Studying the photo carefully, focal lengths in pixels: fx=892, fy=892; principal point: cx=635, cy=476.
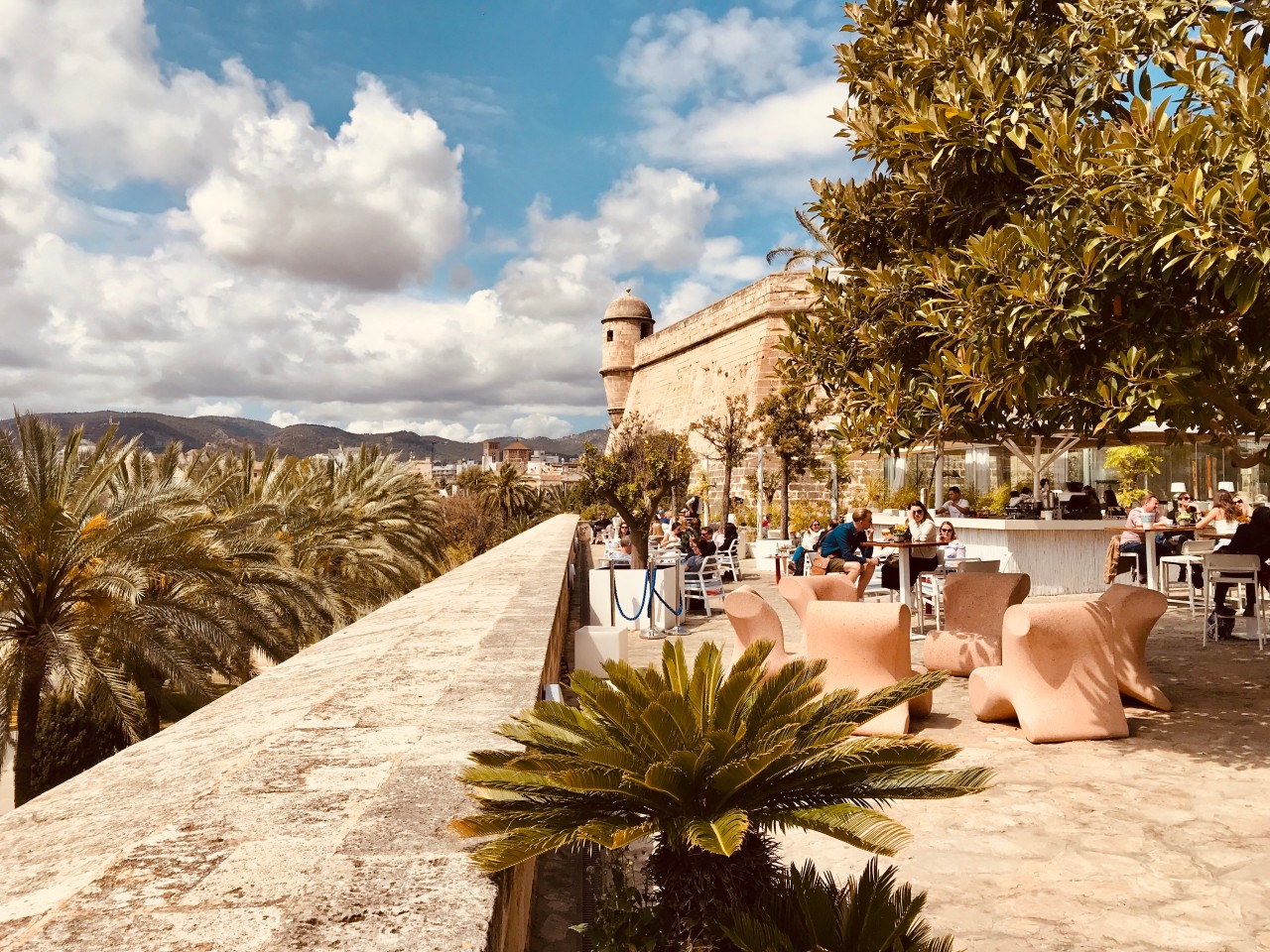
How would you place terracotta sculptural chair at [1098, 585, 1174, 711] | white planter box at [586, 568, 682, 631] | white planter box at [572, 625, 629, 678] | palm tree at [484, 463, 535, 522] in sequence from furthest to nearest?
palm tree at [484, 463, 535, 522] < white planter box at [586, 568, 682, 631] < white planter box at [572, 625, 629, 678] < terracotta sculptural chair at [1098, 585, 1174, 711]

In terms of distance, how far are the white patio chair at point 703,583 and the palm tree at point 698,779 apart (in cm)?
866

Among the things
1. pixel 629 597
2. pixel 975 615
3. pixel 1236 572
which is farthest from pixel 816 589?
pixel 1236 572

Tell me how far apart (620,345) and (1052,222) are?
38574mm

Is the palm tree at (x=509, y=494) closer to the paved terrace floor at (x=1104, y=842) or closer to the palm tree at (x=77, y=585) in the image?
the palm tree at (x=77, y=585)

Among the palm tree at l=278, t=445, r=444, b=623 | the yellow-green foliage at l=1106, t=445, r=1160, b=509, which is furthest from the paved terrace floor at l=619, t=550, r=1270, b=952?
the yellow-green foliage at l=1106, t=445, r=1160, b=509

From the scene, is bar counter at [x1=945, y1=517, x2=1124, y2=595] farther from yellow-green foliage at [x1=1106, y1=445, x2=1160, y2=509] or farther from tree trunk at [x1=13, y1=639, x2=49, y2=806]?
tree trunk at [x1=13, y1=639, x2=49, y2=806]

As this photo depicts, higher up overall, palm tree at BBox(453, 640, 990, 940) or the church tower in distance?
the church tower in distance

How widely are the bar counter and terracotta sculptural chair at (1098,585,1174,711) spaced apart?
18.1 ft

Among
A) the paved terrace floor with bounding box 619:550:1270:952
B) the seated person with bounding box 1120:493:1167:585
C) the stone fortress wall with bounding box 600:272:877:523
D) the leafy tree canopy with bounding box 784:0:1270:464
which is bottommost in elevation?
the paved terrace floor with bounding box 619:550:1270:952

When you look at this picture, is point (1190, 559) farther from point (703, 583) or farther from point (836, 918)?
point (836, 918)

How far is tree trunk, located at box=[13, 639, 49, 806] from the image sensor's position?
929 centimetres

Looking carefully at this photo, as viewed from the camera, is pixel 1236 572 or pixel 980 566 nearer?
pixel 1236 572

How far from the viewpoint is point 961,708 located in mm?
6082

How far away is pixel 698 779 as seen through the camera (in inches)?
79.5
